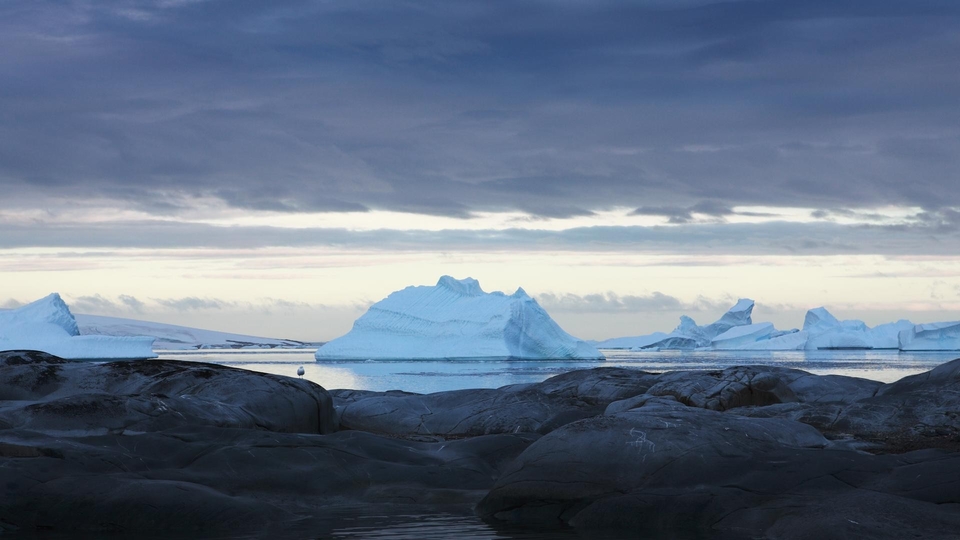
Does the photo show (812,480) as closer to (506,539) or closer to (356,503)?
(506,539)

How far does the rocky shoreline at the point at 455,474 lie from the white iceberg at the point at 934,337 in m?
65.2

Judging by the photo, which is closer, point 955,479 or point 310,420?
point 955,479

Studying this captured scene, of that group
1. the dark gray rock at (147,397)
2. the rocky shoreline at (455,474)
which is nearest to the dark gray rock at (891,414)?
the rocky shoreline at (455,474)

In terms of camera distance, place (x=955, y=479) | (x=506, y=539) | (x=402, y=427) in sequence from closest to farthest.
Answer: (x=506, y=539), (x=955, y=479), (x=402, y=427)

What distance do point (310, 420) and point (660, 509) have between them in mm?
6408

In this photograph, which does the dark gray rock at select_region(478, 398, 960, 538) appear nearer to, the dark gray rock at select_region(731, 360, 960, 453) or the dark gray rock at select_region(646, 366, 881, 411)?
the dark gray rock at select_region(731, 360, 960, 453)

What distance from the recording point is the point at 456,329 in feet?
184

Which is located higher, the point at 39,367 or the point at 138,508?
the point at 39,367

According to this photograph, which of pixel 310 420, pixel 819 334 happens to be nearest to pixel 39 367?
pixel 310 420

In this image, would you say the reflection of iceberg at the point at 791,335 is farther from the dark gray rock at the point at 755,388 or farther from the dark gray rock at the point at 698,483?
the dark gray rock at the point at 698,483

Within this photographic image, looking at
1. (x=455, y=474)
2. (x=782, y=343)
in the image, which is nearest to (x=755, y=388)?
(x=455, y=474)

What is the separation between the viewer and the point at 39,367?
13.5 meters

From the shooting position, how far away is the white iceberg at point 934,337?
71375 millimetres

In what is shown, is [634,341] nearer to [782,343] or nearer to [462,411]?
[782,343]
